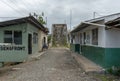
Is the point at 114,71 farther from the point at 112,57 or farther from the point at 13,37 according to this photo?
the point at 13,37

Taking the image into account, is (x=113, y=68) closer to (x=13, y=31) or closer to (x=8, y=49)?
(x=8, y=49)

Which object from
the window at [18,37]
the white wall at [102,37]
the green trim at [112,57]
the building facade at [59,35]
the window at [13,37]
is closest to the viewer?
the green trim at [112,57]

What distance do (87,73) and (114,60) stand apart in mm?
1722

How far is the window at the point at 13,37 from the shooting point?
1994 centimetres

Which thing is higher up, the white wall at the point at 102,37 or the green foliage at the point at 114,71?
the white wall at the point at 102,37

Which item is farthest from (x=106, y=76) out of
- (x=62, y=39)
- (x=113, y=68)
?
(x=62, y=39)

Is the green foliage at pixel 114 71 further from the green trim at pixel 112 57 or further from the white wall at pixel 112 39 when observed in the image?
the white wall at pixel 112 39

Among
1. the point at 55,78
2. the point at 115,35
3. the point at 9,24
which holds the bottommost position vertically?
the point at 55,78

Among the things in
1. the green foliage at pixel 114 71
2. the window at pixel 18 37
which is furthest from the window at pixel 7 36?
the green foliage at pixel 114 71

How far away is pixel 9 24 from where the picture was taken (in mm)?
19531

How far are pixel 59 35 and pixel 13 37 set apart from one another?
36946 mm

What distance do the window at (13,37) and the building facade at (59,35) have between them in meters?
35.4

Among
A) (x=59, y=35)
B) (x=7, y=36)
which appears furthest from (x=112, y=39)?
(x=59, y=35)

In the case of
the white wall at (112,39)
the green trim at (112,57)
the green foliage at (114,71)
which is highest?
the white wall at (112,39)
